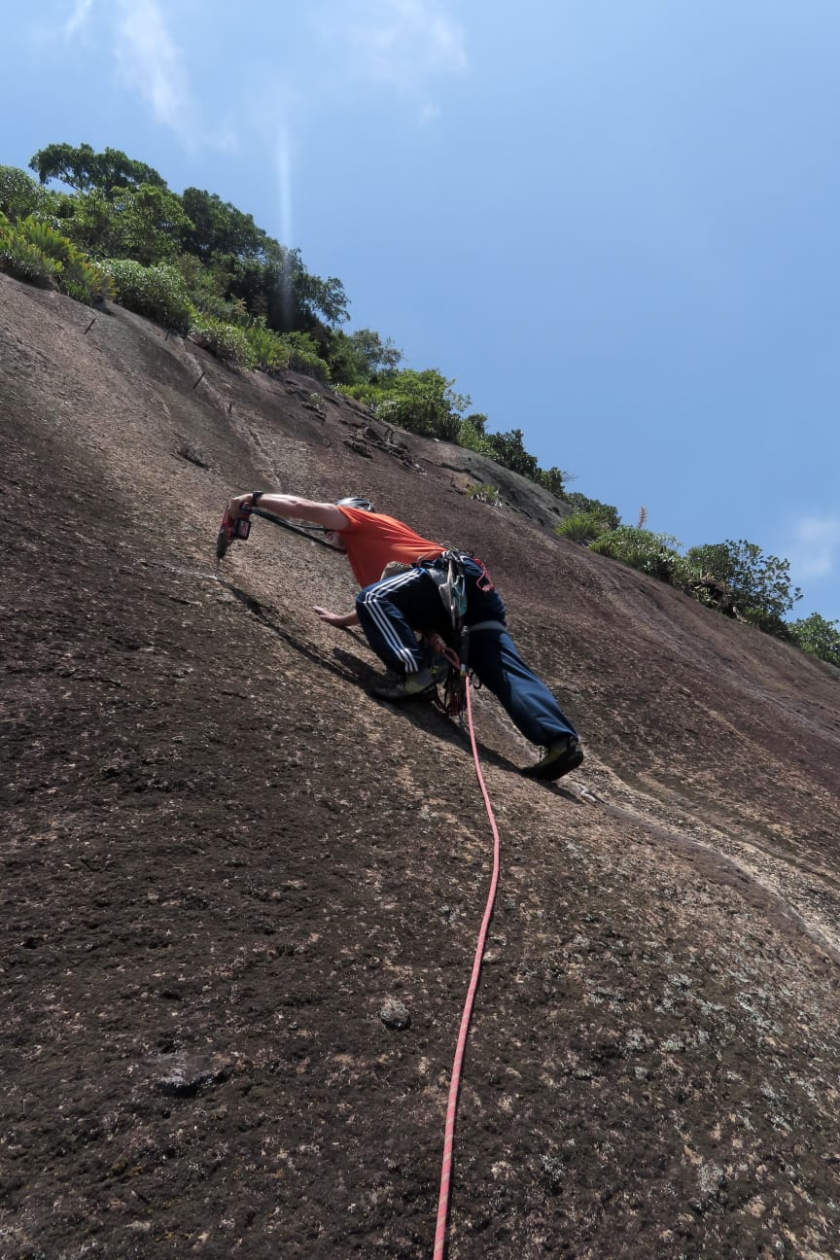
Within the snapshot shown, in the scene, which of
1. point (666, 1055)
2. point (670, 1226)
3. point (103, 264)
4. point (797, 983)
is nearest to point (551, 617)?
point (797, 983)

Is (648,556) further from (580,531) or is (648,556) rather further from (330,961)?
(330,961)

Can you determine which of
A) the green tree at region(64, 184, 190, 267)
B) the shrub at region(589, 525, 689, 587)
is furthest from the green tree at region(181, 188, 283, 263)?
the shrub at region(589, 525, 689, 587)

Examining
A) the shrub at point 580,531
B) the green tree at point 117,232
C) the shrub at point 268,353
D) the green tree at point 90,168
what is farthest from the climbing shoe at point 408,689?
the green tree at point 90,168

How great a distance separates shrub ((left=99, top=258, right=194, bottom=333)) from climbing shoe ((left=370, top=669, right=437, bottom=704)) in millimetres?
9655

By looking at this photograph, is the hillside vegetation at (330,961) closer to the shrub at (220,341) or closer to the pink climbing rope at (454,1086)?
the pink climbing rope at (454,1086)

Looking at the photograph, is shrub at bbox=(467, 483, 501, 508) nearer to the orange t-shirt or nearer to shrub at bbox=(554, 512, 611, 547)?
shrub at bbox=(554, 512, 611, 547)

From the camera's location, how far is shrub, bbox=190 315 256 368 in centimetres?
1166

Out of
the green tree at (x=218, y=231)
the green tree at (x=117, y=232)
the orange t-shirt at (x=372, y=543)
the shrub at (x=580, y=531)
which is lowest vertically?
the orange t-shirt at (x=372, y=543)

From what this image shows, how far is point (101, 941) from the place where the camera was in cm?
181

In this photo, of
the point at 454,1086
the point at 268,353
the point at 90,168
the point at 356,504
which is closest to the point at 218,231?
the point at 90,168

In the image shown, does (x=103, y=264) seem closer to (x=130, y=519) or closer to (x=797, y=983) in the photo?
(x=130, y=519)

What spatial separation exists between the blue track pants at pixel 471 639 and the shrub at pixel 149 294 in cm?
925

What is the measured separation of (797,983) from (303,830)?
195cm

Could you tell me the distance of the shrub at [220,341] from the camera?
38.3ft
